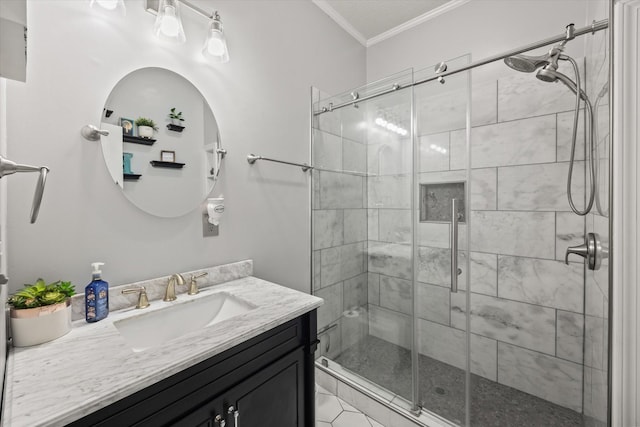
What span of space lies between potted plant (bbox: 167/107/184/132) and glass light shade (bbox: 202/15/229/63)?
342 mm

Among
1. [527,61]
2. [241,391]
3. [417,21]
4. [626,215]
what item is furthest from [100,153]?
[417,21]

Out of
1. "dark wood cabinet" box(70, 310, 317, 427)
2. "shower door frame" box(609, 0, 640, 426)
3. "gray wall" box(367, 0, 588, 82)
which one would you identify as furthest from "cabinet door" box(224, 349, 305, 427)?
"gray wall" box(367, 0, 588, 82)

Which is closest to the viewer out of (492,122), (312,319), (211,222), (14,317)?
(14,317)

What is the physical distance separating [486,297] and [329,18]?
244cm

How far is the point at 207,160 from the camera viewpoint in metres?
1.34

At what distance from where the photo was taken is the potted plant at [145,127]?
112 cm

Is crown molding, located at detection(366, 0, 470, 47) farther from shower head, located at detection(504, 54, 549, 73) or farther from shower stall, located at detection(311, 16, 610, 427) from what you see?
shower head, located at detection(504, 54, 549, 73)

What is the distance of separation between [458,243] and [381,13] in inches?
75.3

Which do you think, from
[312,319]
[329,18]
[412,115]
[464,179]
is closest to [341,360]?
[312,319]

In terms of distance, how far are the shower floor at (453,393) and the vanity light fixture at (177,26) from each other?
1.97 m

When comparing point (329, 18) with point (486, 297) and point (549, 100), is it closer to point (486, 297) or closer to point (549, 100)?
point (549, 100)

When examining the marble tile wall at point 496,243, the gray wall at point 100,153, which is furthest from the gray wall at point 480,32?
the gray wall at point 100,153

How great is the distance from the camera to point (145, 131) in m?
1.13

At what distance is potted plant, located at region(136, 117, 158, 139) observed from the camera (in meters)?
1.12
